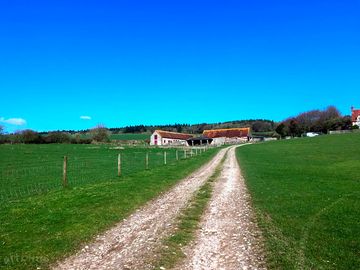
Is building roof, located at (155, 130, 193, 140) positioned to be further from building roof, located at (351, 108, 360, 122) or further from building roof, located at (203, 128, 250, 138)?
building roof, located at (351, 108, 360, 122)

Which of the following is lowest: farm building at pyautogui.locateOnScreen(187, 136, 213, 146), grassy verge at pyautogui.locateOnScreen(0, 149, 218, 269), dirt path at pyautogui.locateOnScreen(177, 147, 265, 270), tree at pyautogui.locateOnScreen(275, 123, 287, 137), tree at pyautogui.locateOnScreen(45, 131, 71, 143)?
dirt path at pyautogui.locateOnScreen(177, 147, 265, 270)

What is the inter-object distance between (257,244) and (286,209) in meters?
4.56

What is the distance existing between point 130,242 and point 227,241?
2.54m

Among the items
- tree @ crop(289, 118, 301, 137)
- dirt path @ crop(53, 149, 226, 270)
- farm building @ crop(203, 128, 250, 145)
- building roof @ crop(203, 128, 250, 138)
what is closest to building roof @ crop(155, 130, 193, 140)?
farm building @ crop(203, 128, 250, 145)

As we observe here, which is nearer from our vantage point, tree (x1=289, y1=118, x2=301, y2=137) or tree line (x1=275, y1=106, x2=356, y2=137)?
tree line (x1=275, y1=106, x2=356, y2=137)

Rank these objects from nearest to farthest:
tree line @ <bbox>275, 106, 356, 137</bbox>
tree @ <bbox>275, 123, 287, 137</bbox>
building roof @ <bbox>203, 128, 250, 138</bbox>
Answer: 1. tree line @ <bbox>275, 106, 356, 137</bbox>
2. building roof @ <bbox>203, 128, 250, 138</bbox>
3. tree @ <bbox>275, 123, 287, 137</bbox>

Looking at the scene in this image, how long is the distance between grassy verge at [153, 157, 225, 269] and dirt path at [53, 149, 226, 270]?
28 centimetres

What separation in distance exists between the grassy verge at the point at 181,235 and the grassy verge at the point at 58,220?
2.21 meters

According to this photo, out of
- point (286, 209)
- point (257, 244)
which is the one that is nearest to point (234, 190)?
point (286, 209)

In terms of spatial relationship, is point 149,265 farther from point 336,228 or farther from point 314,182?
point 314,182

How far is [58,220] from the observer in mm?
11078

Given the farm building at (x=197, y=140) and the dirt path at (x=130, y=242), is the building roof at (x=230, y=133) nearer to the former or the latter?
the farm building at (x=197, y=140)

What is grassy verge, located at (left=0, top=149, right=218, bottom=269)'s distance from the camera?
803cm

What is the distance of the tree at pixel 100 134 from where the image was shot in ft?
438
